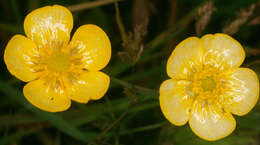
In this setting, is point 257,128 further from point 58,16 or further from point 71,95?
point 58,16

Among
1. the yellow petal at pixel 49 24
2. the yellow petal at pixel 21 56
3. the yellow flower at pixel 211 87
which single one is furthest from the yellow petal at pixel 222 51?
the yellow petal at pixel 21 56

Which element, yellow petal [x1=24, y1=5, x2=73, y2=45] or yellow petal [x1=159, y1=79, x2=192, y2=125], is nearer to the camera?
yellow petal [x1=159, y1=79, x2=192, y2=125]

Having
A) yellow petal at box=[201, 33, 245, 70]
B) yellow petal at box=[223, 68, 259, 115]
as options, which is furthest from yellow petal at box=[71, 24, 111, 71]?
yellow petal at box=[223, 68, 259, 115]

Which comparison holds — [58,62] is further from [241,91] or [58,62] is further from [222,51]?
[241,91]

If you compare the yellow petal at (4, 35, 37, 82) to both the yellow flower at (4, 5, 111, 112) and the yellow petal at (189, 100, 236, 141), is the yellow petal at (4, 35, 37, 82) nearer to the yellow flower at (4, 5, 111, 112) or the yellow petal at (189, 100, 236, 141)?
the yellow flower at (4, 5, 111, 112)

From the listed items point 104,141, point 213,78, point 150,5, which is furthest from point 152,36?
point 104,141

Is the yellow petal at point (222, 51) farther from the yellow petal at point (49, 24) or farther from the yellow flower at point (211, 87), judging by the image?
the yellow petal at point (49, 24)

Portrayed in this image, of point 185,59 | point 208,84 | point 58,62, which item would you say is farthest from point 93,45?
point 208,84
